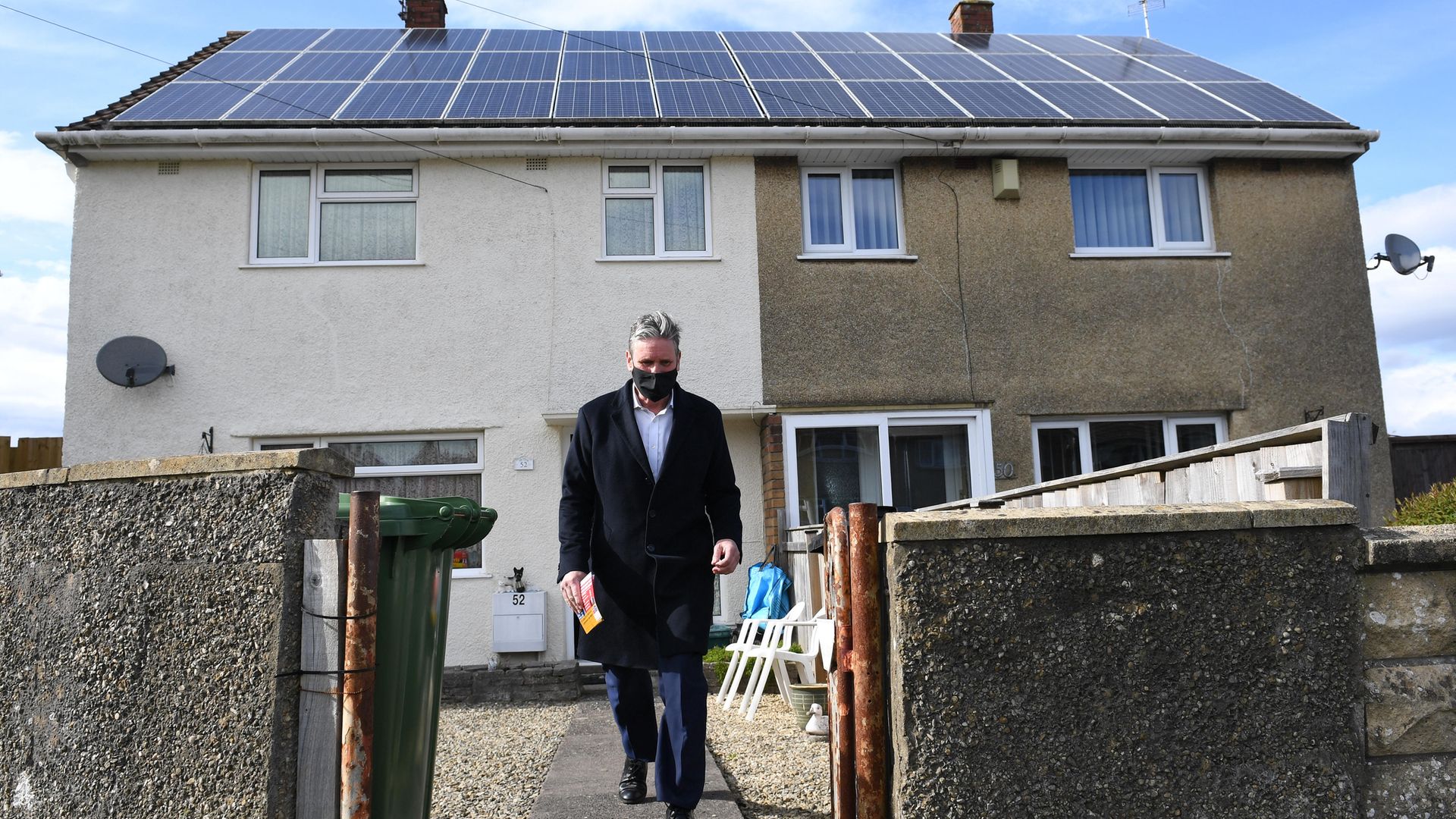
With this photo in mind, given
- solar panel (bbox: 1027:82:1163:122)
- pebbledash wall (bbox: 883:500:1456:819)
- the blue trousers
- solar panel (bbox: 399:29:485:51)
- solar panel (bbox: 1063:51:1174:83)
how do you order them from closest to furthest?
1. pebbledash wall (bbox: 883:500:1456:819)
2. the blue trousers
3. solar panel (bbox: 1027:82:1163:122)
4. solar panel (bbox: 1063:51:1174:83)
5. solar panel (bbox: 399:29:485:51)

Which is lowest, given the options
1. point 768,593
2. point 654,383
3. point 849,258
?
point 768,593

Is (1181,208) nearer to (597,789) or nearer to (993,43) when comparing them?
(993,43)

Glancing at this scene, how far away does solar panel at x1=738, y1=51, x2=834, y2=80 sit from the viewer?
1159 cm

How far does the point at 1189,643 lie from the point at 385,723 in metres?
2.11

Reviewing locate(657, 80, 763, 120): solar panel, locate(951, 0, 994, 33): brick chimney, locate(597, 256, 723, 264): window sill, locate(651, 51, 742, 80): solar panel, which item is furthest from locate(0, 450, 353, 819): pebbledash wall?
locate(951, 0, 994, 33): brick chimney

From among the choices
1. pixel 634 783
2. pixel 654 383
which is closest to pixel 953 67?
pixel 654 383

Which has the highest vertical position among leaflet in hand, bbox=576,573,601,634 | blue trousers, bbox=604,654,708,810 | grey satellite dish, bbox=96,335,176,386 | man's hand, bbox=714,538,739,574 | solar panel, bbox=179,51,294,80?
solar panel, bbox=179,51,294,80

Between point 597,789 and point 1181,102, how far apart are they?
32.0ft

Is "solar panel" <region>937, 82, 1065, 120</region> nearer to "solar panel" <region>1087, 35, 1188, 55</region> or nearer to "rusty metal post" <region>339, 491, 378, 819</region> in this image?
"solar panel" <region>1087, 35, 1188, 55</region>

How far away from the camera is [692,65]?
12070 mm

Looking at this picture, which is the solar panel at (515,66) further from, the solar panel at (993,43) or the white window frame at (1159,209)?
the white window frame at (1159,209)

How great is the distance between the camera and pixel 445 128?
9641 millimetres

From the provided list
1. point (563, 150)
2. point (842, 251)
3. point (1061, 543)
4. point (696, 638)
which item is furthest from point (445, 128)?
point (1061, 543)

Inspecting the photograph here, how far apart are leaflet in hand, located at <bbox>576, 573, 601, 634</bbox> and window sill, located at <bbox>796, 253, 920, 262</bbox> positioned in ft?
21.9
